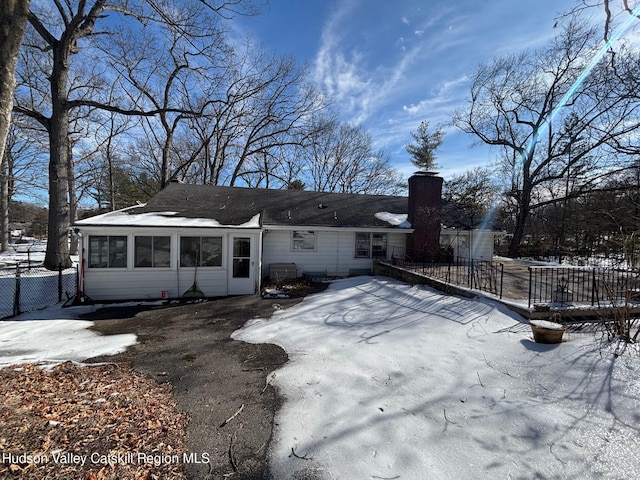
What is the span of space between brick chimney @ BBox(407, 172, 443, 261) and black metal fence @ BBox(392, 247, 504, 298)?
31 cm

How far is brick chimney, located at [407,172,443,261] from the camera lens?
13.5 metres

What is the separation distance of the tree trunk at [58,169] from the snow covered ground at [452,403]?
13.4 metres

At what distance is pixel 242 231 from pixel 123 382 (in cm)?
617

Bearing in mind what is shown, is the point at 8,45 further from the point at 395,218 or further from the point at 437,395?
the point at 395,218

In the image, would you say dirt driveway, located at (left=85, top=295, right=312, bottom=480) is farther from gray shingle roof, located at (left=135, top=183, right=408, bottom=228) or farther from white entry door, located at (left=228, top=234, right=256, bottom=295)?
gray shingle roof, located at (left=135, top=183, right=408, bottom=228)

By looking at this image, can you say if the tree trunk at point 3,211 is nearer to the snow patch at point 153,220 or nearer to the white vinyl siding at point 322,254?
the snow patch at point 153,220

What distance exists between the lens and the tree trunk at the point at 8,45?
326cm

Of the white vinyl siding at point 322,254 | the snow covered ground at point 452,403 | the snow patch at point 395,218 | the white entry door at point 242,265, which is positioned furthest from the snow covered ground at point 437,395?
the snow patch at point 395,218

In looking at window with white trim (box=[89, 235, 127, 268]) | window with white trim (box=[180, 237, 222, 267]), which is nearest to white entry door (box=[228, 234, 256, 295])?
window with white trim (box=[180, 237, 222, 267])

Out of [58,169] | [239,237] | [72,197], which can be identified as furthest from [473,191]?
[72,197]

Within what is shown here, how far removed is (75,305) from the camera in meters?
8.41

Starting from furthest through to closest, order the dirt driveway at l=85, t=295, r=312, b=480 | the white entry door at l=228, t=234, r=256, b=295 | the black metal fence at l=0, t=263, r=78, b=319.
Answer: the white entry door at l=228, t=234, r=256, b=295
the black metal fence at l=0, t=263, r=78, b=319
the dirt driveway at l=85, t=295, r=312, b=480

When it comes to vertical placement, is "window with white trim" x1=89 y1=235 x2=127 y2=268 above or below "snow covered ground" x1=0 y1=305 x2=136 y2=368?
above

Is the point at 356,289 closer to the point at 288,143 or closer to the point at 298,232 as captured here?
the point at 298,232
